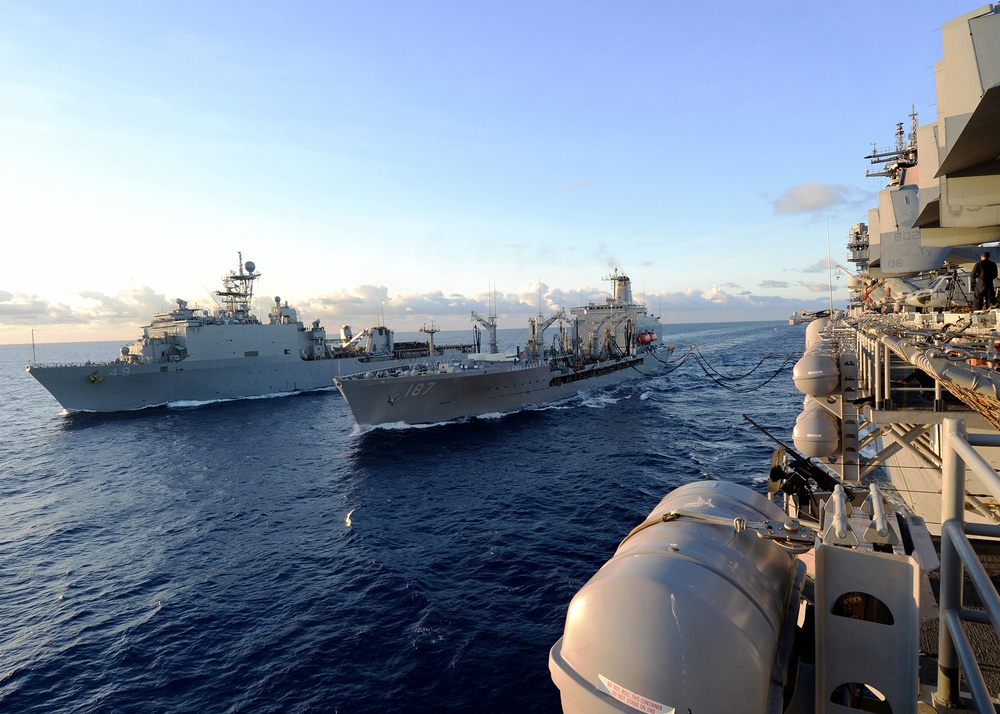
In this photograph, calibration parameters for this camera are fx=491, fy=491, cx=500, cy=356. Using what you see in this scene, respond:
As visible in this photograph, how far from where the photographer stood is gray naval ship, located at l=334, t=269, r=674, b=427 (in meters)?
38.0

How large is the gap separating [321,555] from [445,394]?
2143 centimetres

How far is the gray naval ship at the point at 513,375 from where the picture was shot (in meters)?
38.0

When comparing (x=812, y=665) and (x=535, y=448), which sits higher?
(x=812, y=665)

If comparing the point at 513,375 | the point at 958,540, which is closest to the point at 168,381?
the point at 513,375

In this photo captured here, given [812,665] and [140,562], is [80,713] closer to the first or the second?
[140,562]

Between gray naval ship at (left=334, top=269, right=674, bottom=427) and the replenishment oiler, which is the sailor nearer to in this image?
the replenishment oiler

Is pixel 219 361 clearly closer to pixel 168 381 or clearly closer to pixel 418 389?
pixel 168 381

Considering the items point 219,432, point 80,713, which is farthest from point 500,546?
point 219,432

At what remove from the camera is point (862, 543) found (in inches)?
173

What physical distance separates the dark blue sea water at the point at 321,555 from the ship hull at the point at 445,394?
177cm

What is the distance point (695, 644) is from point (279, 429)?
42.5m

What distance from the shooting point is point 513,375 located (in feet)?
141

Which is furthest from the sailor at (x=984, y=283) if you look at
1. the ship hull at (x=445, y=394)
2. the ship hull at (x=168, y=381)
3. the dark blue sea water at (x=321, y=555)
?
the ship hull at (x=168, y=381)

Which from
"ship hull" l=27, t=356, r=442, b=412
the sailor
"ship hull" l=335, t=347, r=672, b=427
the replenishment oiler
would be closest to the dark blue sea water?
"ship hull" l=335, t=347, r=672, b=427
